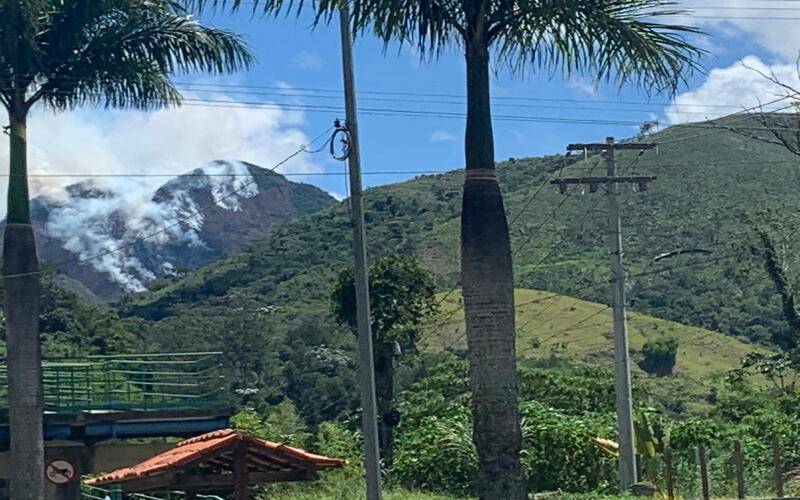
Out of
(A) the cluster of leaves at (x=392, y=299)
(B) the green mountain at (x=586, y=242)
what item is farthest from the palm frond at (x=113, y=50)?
(B) the green mountain at (x=586, y=242)

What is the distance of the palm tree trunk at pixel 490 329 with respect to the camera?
39.7 ft

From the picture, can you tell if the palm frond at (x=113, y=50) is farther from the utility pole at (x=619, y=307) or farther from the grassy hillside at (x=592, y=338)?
the grassy hillside at (x=592, y=338)

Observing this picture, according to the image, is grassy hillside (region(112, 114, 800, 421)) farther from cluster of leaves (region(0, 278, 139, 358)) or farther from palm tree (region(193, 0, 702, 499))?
palm tree (region(193, 0, 702, 499))

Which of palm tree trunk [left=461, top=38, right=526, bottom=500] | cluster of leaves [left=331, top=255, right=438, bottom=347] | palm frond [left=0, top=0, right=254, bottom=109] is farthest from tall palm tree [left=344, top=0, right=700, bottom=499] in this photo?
cluster of leaves [left=331, top=255, right=438, bottom=347]

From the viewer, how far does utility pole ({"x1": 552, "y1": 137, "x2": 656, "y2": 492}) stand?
2920 cm

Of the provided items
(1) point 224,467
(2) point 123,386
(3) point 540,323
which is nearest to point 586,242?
(3) point 540,323

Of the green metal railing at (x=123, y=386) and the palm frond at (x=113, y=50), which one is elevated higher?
the palm frond at (x=113, y=50)

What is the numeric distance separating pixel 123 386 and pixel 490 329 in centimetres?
1524

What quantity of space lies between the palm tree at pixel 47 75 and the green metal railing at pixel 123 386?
13.2ft

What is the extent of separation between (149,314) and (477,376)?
83941 millimetres

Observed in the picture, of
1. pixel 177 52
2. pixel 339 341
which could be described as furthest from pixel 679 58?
pixel 339 341

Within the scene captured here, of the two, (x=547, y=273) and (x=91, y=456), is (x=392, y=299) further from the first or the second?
(x=547, y=273)

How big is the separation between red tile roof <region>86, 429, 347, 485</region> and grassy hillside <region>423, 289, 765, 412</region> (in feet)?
175

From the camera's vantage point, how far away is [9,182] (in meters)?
20.7
